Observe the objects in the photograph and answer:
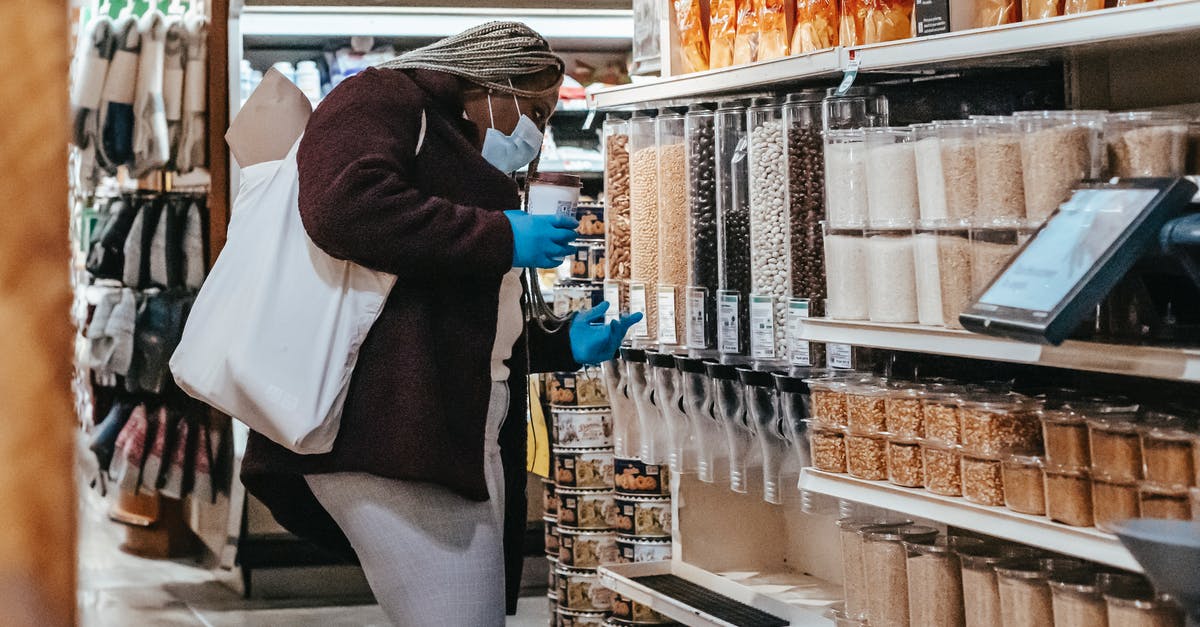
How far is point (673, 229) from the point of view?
8.82 feet

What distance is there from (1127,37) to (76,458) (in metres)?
1.75

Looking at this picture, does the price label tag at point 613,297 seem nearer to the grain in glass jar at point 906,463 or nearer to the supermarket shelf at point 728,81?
the supermarket shelf at point 728,81

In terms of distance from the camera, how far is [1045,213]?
5.74 feet

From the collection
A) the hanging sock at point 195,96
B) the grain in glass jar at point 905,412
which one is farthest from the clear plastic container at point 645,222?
the hanging sock at point 195,96

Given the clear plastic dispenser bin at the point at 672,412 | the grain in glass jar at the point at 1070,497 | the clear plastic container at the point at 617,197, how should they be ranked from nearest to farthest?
the grain in glass jar at the point at 1070,497 < the clear plastic dispenser bin at the point at 672,412 < the clear plastic container at the point at 617,197

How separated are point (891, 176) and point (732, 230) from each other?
57 cm

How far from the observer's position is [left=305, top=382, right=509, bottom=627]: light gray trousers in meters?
2.02

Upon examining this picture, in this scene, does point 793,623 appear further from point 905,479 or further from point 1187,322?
point 1187,322

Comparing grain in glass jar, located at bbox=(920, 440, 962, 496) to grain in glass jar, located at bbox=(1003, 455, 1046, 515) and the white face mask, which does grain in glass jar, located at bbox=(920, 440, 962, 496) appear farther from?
the white face mask

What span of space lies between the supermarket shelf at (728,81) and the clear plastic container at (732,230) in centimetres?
7

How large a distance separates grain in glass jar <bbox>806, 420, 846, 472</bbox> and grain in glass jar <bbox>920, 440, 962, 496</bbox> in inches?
8.4

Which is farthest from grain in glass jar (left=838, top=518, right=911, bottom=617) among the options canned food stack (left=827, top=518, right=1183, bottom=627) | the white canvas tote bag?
the white canvas tote bag

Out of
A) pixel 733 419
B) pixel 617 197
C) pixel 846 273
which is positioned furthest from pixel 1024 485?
pixel 617 197

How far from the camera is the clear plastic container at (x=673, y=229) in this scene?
267cm
